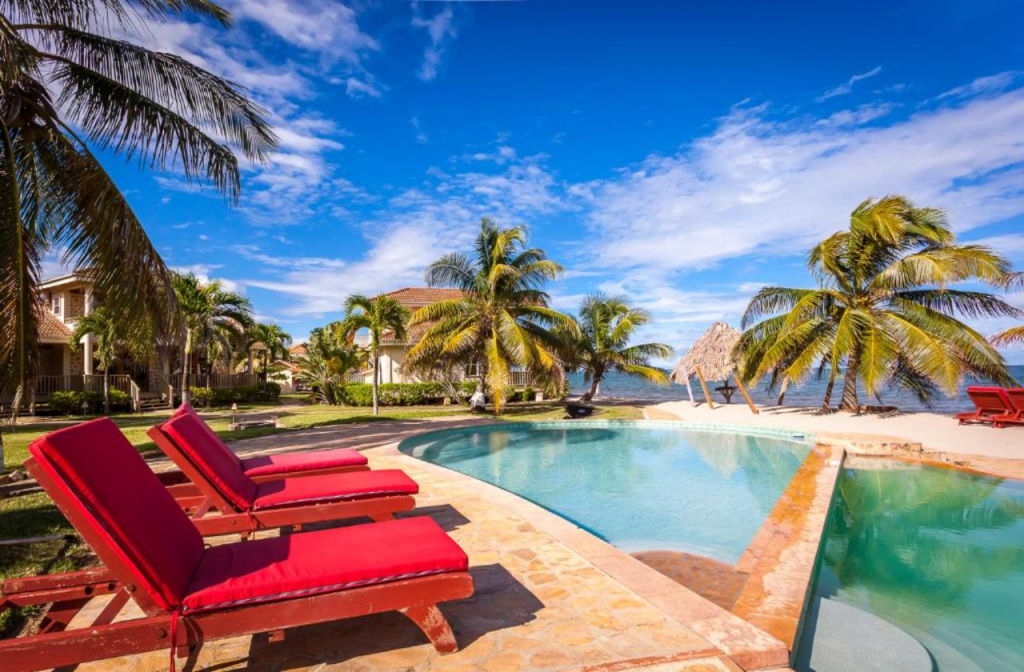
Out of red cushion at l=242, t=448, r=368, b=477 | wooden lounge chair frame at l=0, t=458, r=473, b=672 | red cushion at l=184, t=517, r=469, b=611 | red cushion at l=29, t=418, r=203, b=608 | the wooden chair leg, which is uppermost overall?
red cushion at l=29, t=418, r=203, b=608

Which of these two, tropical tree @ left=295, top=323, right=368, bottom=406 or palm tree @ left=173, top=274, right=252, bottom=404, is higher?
palm tree @ left=173, top=274, right=252, bottom=404

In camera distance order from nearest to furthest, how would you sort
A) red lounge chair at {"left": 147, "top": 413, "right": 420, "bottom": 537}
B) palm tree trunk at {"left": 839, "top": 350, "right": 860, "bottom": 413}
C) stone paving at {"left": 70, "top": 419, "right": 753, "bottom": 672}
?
stone paving at {"left": 70, "top": 419, "right": 753, "bottom": 672} → red lounge chair at {"left": 147, "top": 413, "right": 420, "bottom": 537} → palm tree trunk at {"left": 839, "top": 350, "right": 860, "bottom": 413}

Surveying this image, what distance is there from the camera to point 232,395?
1080 inches

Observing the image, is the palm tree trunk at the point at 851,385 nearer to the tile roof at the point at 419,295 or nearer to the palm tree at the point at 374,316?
the palm tree at the point at 374,316

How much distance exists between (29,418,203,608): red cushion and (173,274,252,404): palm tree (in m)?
19.5

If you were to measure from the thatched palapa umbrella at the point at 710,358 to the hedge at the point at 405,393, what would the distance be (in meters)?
9.81

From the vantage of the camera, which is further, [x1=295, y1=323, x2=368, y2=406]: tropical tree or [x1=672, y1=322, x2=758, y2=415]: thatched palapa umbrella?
[x1=295, y1=323, x2=368, y2=406]: tropical tree

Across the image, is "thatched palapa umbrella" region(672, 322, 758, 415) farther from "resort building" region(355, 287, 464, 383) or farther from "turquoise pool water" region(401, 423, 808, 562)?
"resort building" region(355, 287, 464, 383)

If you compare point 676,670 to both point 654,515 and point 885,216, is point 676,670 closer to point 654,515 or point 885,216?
point 654,515

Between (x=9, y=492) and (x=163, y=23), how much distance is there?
7034 millimetres

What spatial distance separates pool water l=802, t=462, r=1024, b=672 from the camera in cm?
440

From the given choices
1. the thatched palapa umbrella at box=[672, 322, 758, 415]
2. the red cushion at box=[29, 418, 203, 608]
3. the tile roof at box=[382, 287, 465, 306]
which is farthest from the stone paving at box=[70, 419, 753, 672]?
the tile roof at box=[382, 287, 465, 306]

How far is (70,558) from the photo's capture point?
473cm

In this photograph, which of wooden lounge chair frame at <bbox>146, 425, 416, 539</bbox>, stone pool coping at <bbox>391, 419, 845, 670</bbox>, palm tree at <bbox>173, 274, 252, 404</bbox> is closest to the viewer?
stone pool coping at <bbox>391, 419, 845, 670</bbox>
